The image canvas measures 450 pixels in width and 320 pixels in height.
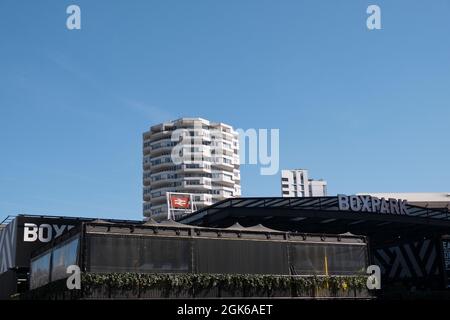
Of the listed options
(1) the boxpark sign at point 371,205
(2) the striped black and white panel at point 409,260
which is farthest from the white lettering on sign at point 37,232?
(2) the striped black and white panel at point 409,260

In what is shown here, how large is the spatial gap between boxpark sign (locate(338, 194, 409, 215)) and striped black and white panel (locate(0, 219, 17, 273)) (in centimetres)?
2547

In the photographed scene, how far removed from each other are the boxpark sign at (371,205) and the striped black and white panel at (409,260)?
11.2 ft

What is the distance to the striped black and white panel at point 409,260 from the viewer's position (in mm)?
50344

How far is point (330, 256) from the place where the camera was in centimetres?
2578

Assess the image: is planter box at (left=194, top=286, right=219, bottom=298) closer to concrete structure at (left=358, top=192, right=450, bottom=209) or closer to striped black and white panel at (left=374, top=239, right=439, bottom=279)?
striped black and white panel at (left=374, top=239, right=439, bottom=279)

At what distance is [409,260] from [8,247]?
111 feet

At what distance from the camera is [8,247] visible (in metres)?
41.7

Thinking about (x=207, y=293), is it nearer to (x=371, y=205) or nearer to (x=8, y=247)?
(x=8, y=247)

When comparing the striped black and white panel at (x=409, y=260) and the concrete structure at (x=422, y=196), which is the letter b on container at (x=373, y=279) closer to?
the striped black and white panel at (x=409, y=260)

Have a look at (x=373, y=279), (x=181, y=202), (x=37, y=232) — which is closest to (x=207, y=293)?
(x=373, y=279)

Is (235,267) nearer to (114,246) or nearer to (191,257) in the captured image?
(191,257)

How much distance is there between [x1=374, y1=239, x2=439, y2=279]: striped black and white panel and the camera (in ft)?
165
